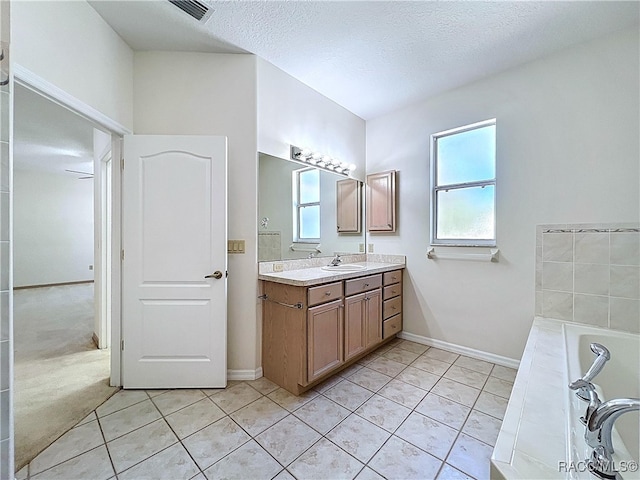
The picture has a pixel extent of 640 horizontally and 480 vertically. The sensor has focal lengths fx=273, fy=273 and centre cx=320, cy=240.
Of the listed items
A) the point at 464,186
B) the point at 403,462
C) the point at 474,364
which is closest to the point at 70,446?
the point at 403,462

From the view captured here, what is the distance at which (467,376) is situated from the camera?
2.31 m

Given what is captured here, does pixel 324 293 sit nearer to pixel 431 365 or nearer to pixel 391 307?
pixel 391 307

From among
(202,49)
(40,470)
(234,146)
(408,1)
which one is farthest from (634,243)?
(40,470)

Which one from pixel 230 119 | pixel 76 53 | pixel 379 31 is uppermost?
pixel 379 31

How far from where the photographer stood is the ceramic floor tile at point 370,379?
2.18 m

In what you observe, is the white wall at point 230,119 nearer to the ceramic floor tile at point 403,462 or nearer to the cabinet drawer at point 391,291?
the ceramic floor tile at point 403,462

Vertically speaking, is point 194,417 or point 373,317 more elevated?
point 373,317

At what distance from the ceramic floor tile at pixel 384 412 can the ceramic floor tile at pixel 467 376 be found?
2.21 feet

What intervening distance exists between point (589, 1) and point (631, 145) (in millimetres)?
992

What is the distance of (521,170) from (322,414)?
2.53 m

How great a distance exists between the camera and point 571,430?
960 mm

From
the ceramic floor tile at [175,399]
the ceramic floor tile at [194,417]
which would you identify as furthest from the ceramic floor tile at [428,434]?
the ceramic floor tile at [175,399]

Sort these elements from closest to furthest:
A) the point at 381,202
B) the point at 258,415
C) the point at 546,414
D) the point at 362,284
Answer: the point at 546,414
the point at 258,415
the point at 362,284
the point at 381,202

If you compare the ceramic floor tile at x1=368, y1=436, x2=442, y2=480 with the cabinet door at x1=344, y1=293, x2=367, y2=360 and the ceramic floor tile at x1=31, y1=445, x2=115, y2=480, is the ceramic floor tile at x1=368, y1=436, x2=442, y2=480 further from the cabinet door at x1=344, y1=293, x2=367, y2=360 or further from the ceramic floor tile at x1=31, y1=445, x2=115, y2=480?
the ceramic floor tile at x1=31, y1=445, x2=115, y2=480
